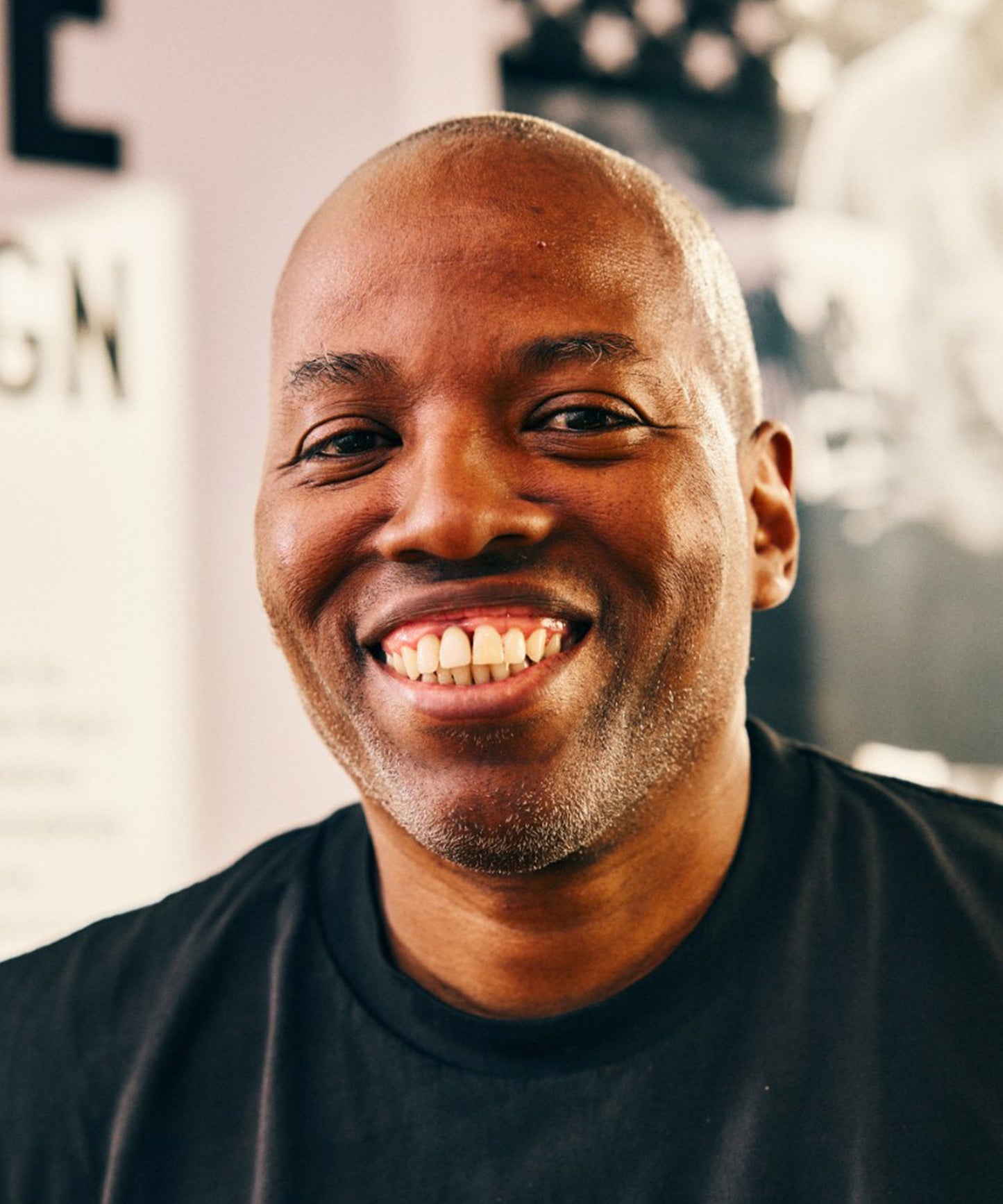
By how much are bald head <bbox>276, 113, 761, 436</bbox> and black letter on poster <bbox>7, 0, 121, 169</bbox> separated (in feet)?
6.12

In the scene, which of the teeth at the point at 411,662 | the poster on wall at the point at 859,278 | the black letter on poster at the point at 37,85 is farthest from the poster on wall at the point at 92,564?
the teeth at the point at 411,662

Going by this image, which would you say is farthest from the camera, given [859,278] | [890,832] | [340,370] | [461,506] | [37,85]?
[859,278]

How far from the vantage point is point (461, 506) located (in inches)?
39.9

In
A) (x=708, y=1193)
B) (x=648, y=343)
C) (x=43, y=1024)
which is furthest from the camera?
(x=43, y=1024)

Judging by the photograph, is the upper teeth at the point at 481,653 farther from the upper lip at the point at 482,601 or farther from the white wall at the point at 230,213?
the white wall at the point at 230,213

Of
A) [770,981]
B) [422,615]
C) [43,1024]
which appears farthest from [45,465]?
[770,981]

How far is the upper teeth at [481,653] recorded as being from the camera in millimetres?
1055

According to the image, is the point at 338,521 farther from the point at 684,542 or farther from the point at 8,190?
the point at 8,190

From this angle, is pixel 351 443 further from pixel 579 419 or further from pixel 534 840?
pixel 534 840

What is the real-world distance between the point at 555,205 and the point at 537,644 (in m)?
0.37

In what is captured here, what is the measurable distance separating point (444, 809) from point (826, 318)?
2778 millimetres

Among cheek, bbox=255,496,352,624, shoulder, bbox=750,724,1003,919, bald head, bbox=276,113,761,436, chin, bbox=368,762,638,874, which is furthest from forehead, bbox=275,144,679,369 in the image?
shoulder, bbox=750,724,1003,919

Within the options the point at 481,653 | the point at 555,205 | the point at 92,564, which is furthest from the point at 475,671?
the point at 92,564

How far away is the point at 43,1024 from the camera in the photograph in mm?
1268
